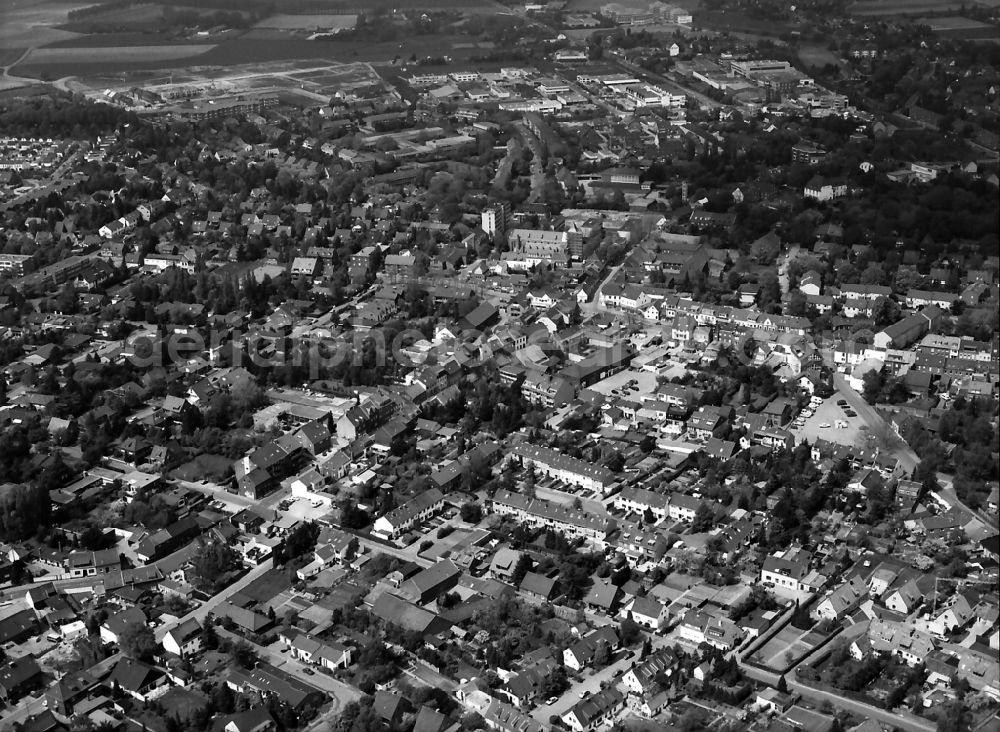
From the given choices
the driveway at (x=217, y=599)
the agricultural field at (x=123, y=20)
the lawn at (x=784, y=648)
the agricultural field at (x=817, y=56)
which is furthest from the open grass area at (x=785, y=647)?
the agricultural field at (x=123, y=20)

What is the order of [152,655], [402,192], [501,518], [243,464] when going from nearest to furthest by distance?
[152,655]
[501,518]
[243,464]
[402,192]

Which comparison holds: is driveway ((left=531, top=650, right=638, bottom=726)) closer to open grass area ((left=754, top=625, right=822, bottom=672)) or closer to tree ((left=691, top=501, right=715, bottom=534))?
open grass area ((left=754, top=625, right=822, bottom=672))

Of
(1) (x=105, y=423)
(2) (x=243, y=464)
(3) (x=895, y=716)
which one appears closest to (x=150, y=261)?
(1) (x=105, y=423)

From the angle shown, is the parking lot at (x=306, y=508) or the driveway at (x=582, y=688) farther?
the parking lot at (x=306, y=508)

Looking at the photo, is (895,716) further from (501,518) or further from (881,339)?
(881,339)

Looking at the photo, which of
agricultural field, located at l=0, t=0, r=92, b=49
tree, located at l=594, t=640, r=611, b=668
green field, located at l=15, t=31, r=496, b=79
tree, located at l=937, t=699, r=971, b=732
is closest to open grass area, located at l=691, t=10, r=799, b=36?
green field, located at l=15, t=31, r=496, b=79

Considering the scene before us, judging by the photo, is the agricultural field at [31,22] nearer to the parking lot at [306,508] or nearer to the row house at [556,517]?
the parking lot at [306,508]

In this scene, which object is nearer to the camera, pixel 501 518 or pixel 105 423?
pixel 501 518
